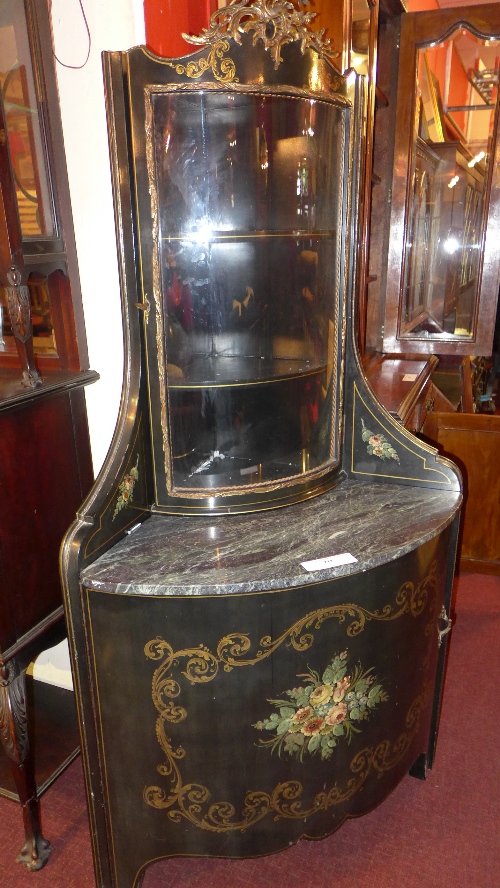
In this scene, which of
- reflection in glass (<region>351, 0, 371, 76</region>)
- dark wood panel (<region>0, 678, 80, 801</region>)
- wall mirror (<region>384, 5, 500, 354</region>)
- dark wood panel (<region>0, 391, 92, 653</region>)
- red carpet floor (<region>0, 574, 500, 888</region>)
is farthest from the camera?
wall mirror (<region>384, 5, 500, 354</region>)

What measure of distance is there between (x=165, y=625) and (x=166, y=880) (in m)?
0.82

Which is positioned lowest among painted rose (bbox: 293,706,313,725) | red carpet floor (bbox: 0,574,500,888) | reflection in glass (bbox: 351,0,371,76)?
red carpet floor (bbox: 0,574,500,888)

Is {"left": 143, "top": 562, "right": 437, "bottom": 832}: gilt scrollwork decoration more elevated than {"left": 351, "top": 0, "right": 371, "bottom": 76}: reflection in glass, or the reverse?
{"left": 351, "top": 0, "right": 371, "bottom": 76}: reflection in glass

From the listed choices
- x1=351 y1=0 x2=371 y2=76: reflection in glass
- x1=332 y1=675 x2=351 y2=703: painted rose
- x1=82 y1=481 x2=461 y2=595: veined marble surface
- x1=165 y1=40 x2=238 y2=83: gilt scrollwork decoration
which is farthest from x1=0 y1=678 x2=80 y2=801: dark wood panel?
x1=351 y1=0 x2=371 y2=76: reflection in glass

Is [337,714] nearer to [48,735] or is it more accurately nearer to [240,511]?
[240,511]

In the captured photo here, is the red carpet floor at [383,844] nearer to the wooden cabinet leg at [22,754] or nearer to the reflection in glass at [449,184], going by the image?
the wooden cabinet leg at [22,754]

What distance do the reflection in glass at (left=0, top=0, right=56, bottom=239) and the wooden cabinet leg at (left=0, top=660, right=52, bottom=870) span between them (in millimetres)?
1037

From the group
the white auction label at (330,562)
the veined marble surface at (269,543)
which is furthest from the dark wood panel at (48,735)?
the white auction label at (330,562)

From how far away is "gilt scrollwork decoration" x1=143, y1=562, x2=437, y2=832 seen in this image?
1337 millimetres

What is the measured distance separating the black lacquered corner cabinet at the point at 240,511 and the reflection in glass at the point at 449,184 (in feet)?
4.46

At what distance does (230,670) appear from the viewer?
135 centimetres

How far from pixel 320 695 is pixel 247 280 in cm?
95

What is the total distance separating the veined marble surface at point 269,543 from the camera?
1296 millimetres

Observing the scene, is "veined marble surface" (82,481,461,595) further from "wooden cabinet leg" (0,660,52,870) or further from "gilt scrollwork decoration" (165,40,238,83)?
"gilt scrollwork decoration" (165,40,238,83)
